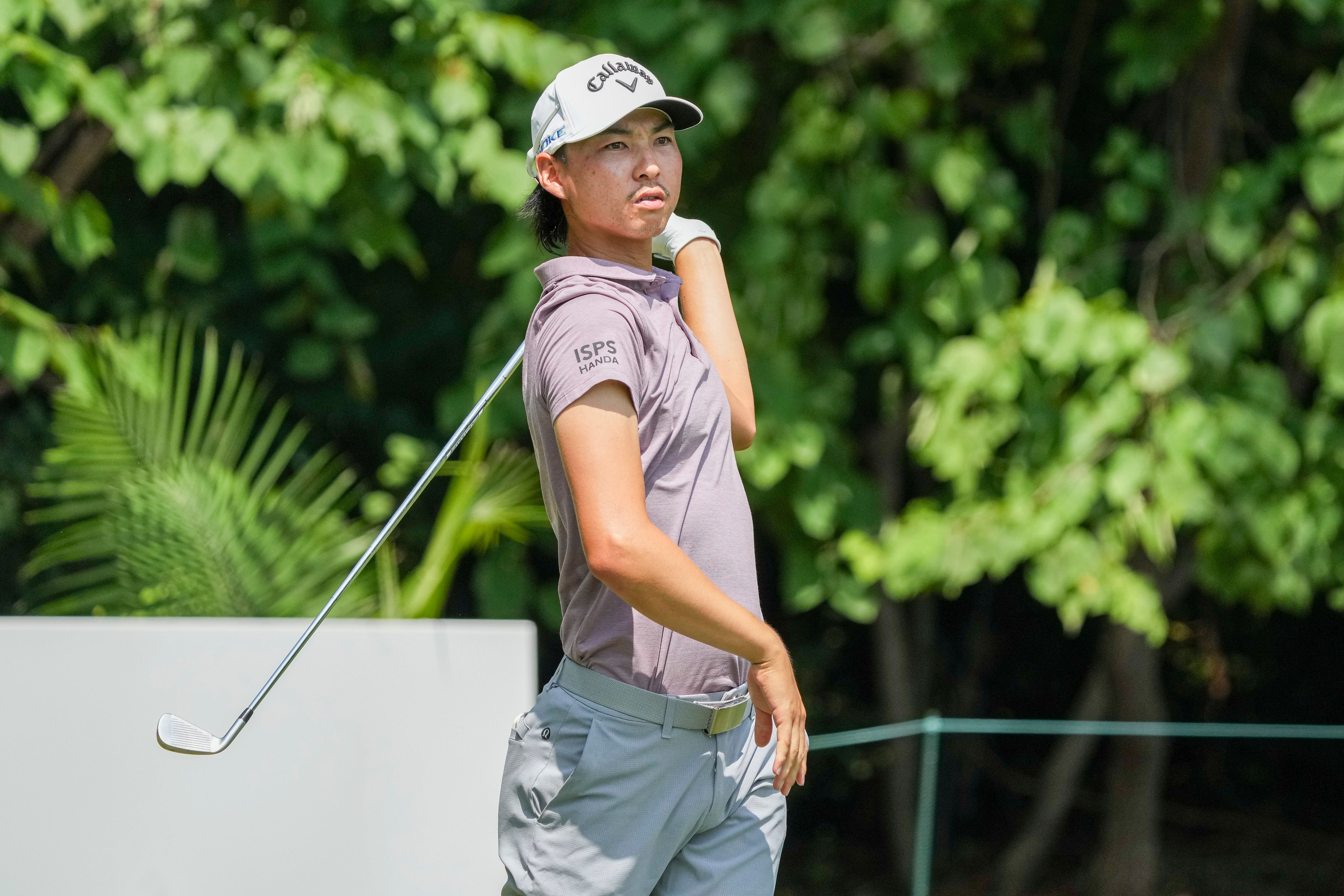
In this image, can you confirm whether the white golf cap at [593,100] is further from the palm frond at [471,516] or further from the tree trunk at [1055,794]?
the tree trunk at [1055,794]

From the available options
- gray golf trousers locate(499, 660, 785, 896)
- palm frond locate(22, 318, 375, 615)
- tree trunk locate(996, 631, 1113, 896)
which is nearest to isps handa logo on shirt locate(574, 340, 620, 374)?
gray golf trousers locate(499, 660, 785, 896)

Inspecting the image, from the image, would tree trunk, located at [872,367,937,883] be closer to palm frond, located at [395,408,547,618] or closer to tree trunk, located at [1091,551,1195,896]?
tree trunk, located at [1091,551,1195,896]

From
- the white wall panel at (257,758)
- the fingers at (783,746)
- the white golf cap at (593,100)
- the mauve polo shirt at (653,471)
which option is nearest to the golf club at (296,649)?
the mauve polo shirt at (653,471)

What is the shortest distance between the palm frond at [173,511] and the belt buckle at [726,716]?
1523mm

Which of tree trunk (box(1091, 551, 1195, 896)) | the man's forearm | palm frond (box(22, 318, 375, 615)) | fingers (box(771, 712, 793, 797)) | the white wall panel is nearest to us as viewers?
the man's forearm

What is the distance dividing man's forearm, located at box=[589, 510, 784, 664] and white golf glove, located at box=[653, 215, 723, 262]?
0.55 m

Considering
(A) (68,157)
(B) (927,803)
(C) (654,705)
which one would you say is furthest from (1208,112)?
(C) (654,705)

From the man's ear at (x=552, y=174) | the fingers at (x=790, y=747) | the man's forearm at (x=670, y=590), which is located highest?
the man's ear at (x=552, y=174)

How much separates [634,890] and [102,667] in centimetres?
121

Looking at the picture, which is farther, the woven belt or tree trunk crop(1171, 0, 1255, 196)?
tree trunk crop(1171, 0, 1255, 196)

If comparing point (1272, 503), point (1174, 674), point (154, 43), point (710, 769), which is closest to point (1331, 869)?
point (1174, 674)

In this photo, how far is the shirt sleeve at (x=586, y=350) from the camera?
1319 mm

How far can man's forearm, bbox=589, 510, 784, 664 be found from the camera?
1265mm

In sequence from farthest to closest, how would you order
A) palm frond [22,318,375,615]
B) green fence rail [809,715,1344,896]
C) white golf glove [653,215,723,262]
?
green fence rail [809,715,1344,896] → palm frond [22,318,375,615] → white golf glove [653,215,723,262]
